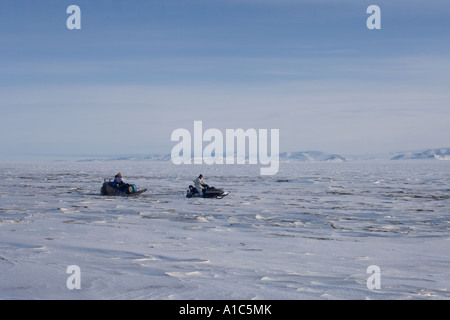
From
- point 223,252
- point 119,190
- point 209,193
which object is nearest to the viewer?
point 223,252

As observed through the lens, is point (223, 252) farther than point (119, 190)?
No

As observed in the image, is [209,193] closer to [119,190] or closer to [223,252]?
[119,190]

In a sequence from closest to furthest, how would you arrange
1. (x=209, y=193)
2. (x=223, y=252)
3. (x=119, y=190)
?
(x=223, y=252)
(x=209, y=193)
(x=119, y=190)

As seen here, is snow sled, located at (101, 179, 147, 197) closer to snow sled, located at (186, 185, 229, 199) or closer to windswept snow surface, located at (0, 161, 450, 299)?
snow sled, located at (186, 185, 229, 199)

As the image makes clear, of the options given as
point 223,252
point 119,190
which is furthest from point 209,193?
point 223,252

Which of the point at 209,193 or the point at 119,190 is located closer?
the point at 209,193

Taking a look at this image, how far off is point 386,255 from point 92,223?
7.62 m

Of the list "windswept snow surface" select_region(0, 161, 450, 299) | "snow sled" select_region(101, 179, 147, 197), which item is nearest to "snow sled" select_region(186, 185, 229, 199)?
"snow sled" select_region(101, 179, 147, 197)

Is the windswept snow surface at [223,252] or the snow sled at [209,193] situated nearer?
the windswept snow surface at [223,252]

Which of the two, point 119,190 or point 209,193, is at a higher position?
point 119,190

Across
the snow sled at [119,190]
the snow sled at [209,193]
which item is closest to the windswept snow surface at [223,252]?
the snow sled at [209,193]

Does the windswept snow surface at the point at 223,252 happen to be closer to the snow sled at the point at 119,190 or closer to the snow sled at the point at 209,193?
the snow sled at the point at 209,193
